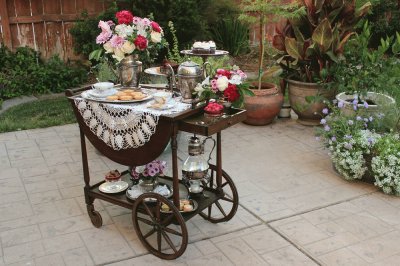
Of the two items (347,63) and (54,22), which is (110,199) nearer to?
(347,63)

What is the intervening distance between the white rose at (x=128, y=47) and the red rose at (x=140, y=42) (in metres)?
0.03

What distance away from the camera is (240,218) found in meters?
3.55

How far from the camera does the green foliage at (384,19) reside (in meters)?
9.62

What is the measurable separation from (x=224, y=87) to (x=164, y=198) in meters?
0.79

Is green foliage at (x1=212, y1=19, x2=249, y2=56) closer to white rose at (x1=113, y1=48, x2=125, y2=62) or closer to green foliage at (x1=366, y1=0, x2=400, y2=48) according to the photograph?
green foliage at (x1=366, y1=0, x2=400, y2=48)

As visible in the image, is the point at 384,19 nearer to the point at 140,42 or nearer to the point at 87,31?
the point at 87,31

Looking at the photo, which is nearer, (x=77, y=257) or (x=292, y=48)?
(x=77, y=257)

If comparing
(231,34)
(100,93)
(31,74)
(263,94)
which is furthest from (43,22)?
(100,93)

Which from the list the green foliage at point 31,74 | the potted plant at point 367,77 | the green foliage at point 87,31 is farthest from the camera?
the green foliage at point 87,31

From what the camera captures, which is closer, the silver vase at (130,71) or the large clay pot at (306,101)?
the silver vase at (130,71)

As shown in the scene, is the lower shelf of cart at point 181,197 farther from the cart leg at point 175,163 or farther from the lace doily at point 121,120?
the lace doily at point 121,120

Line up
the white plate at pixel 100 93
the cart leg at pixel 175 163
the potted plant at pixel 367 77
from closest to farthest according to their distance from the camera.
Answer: the cart leg at pixel 175 163, the white plate at pixel 100 93, the potted plant at pixel 367 77

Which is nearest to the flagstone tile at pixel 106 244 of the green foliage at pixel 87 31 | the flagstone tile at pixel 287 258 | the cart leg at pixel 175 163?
the cart leg at pixel 175 163

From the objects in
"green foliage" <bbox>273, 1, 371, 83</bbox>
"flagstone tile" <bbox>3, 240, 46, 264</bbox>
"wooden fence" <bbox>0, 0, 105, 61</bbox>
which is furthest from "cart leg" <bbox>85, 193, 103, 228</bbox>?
"wooden fence" <bbox>0, 0, 105, 61</bbox>
